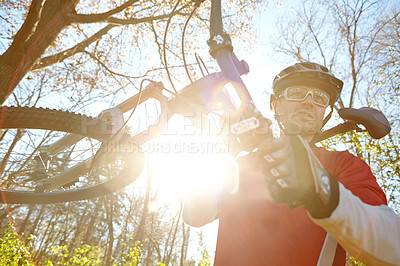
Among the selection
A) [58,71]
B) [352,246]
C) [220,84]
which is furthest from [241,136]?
[58,71]

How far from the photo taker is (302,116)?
2.17 meters

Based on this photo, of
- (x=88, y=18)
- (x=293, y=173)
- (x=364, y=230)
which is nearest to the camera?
(x=293, y=173)

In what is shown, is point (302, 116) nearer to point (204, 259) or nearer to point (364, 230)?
point (364, 230)

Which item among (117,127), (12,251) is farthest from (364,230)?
(12,251)

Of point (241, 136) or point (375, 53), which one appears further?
point (375, 53)

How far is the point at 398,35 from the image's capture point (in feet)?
37.2

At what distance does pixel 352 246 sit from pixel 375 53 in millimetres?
13902

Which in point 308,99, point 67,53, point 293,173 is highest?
point 67,53

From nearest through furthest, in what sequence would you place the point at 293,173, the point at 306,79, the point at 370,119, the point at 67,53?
the point at 293,173
the point at 370,119
the point at 306,79
the point at 67,53

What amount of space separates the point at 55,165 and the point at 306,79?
3.51m

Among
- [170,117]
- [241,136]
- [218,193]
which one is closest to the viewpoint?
[241,136]

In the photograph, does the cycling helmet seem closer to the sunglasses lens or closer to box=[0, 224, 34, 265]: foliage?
the sunglasses lens

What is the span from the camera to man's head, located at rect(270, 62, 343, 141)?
2.14m

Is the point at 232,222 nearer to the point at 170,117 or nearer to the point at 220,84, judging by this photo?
the point at 220,84
